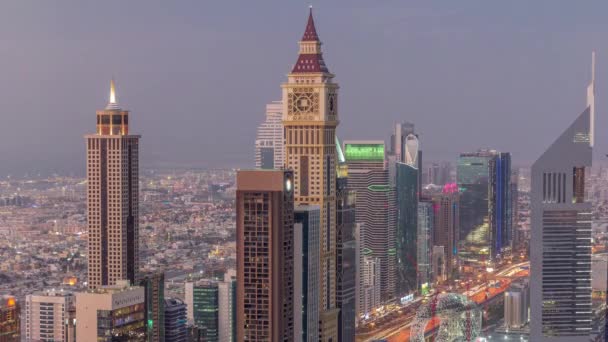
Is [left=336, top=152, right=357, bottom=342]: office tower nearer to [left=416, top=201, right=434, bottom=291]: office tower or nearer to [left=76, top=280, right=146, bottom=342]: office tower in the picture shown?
[left=76, top=280, right=146, bottom=342]: office tower

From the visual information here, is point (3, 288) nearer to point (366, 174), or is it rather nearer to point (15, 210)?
point (15, 210)

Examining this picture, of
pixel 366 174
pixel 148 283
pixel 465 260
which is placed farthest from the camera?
pixel 465 260

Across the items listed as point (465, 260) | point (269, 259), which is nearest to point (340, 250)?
point (269, 259)

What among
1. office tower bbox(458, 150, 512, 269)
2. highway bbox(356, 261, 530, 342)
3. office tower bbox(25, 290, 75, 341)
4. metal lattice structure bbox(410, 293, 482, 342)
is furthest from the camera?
office tower bbox(458, 150, 512, 269)

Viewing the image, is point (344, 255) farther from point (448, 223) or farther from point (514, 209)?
point (448, 223)

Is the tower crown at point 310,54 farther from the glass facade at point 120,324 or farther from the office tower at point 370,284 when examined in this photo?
the office tower at point 370,284

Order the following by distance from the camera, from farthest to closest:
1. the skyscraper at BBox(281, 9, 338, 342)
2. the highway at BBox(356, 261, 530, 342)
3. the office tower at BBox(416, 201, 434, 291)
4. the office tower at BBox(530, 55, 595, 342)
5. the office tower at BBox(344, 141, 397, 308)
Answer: the office tower at BBox(416, 201, 434, 291), the office tower at BBox(344, 141, 397, 308), the highway at BBox(356, 261, 530, 342), the office tower at BBox(530, 55, 595, 342), the skyscraper at BBox(281, 9, 338, 342)

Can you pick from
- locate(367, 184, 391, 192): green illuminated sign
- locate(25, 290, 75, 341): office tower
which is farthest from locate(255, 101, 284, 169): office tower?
locate(367, 184, 391, 192): green illuminated sign
